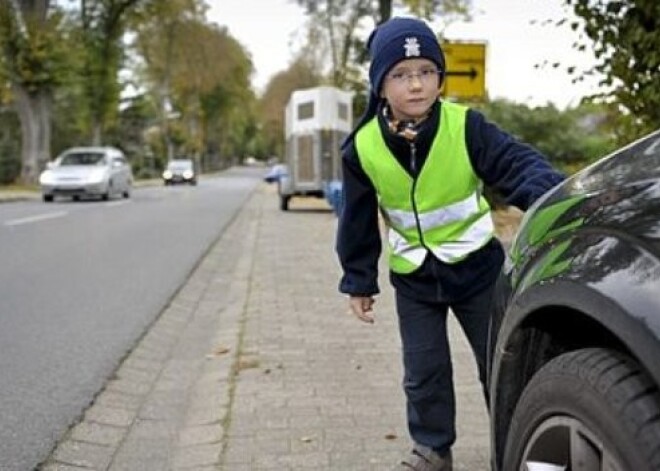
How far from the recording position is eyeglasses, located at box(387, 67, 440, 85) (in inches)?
137

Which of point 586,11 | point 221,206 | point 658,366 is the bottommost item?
point 221,206

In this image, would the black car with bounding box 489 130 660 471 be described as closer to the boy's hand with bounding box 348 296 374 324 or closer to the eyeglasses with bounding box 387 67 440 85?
the eyeglasses with bounding box 387 67 440 85

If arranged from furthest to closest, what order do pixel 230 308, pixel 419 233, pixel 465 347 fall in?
1. pixel 230 308
2. pixel 465 347
3. pixel 419 233

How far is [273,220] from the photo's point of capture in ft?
73.7

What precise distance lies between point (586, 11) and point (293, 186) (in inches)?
718

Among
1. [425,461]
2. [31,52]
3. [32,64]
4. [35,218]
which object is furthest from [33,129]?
[425,461]

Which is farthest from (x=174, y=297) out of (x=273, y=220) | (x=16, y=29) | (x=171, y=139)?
(x=171, y=139)

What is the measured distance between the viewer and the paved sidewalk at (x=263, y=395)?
4.50 meters

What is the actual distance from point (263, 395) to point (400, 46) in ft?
8.44

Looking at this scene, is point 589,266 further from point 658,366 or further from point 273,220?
point 273,220

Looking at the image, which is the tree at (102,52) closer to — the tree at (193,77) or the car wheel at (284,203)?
the tree at (193,77)

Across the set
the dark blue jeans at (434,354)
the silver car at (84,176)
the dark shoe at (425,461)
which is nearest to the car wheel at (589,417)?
the dark blue jeans at (434,354)

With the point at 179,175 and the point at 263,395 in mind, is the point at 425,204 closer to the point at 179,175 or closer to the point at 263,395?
the point at 263,395

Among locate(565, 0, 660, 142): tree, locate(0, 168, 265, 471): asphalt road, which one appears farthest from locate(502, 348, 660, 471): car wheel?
locate(565, 0, 660, 142): tree
